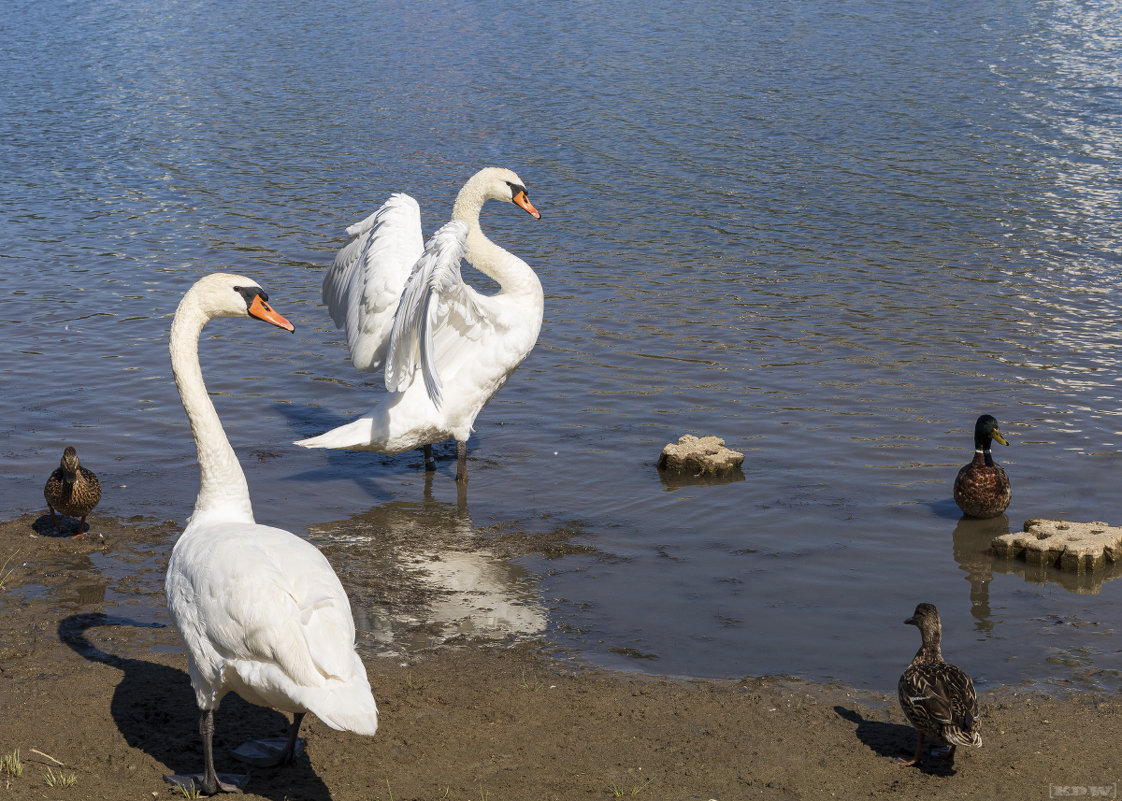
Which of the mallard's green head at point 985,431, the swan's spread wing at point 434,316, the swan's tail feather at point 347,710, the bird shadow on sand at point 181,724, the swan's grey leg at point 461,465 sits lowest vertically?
the bird shadow on sand at point 181,724

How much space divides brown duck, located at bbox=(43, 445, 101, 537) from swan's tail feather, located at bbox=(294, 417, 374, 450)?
5.14 feet

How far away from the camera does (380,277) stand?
9148 mm

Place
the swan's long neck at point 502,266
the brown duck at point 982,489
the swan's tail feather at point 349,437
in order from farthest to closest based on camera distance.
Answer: the swan's long neck at point 502,266 < the swan's tail feather at point 349,437 < the brown duck at point 982,489

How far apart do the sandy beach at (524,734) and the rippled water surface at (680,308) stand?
0.49 m

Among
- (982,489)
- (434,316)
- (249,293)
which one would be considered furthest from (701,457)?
(249,293)

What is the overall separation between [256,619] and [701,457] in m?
4.79

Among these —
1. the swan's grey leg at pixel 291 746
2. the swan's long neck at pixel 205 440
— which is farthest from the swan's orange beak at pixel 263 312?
the swan's grey leg at pixel 291 746

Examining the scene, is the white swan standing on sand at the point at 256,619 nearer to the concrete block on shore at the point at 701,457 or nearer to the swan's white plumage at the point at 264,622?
the swan's white plumage at the point at 264,622

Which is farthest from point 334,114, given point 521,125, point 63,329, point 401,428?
point 401,428

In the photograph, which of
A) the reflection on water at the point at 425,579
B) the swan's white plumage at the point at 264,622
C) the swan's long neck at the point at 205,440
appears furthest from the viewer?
the reflection on water at the point at 425,579

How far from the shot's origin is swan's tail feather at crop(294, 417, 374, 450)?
869 cm

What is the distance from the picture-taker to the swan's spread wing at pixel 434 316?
8016 mm

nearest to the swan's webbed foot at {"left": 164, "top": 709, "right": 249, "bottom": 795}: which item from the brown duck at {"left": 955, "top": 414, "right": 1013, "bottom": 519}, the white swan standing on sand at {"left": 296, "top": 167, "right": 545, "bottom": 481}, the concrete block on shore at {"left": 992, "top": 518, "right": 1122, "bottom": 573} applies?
the white swan standing on sand at {"left": 296, "top": 167, "right": 545, "bottom": 481}

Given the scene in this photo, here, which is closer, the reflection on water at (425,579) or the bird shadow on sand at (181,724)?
the bird shadow on sand at (181,724)
